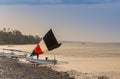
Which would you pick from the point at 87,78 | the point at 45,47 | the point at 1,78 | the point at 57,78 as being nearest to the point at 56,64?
the point at 45,47

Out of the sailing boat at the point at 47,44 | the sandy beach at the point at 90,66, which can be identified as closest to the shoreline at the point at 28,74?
the sandy beach at the point at 90,66

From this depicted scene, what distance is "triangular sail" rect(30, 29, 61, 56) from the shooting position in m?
32.2

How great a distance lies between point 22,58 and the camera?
4056 centimetres

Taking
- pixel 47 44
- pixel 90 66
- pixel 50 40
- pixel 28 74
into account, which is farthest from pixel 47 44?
pixel 28 74

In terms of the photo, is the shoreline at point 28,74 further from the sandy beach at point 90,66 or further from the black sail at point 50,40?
the black sail at point 50,40

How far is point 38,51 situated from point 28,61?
2.77 m

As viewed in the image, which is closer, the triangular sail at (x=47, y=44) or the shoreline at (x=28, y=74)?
the shoreline at (x=28, y=74)

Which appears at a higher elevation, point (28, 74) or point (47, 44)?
point (47, 44)

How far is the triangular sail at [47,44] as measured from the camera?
32.2 metres

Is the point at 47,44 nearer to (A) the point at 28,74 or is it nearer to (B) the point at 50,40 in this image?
(B) the point at 50,40

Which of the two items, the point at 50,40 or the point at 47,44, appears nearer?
the point at 47,44

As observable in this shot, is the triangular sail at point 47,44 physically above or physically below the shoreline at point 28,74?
above

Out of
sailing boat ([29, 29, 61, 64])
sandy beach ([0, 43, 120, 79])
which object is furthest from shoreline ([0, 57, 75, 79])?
sailing boat ([29, 29, 61, 64])

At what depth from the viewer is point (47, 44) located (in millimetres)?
32219
